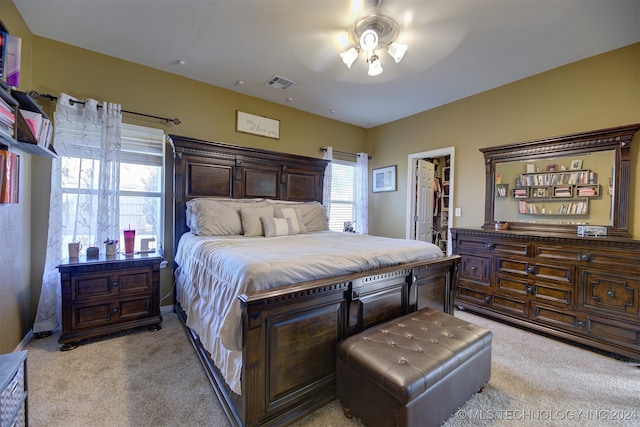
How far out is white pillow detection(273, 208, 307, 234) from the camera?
3135 mm

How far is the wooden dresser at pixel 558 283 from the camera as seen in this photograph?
7.22 feet

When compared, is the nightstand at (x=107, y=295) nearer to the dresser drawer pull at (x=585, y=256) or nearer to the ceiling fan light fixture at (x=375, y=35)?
the ceiling fan light fixture at (x=375, y=35)

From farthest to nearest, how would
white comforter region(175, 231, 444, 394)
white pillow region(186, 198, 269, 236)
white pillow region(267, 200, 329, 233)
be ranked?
1. white pillow region(267, 200, 329, 233)
2. white pillow region(186, 198, 269, 236)
3. white comforter region(175, 231, 444, 394)

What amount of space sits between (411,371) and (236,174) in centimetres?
292

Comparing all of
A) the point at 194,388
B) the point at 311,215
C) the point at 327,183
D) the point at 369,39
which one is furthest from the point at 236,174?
the point at 194,388

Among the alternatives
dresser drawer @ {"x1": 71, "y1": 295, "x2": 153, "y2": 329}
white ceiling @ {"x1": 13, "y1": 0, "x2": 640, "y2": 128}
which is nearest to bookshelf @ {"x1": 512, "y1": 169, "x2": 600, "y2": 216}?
white ceiling @ {"x1": 13, "y1": 0, "x2": 640, "y2": 128}

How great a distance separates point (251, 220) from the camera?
2900mm

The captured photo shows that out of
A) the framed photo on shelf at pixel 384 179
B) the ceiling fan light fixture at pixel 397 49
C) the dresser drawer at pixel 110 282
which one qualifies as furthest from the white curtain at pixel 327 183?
the dresser drawer at pixel 110 282

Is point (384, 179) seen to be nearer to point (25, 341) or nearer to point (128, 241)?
point (128, 241)

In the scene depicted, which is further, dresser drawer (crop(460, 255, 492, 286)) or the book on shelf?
dresser drawer (crop(460, 255, 492, 286))

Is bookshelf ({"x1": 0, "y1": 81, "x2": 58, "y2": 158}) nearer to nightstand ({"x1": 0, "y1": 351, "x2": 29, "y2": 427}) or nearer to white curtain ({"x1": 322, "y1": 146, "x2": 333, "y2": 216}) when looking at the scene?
nightstand ({"x1": 0, "y1": 351, "x2": 29, "y2": 427})

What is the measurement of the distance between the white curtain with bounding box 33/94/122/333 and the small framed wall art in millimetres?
1356

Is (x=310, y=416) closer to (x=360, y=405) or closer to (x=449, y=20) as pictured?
(x=360, y=405)

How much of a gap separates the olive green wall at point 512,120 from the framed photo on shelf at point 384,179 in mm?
113
